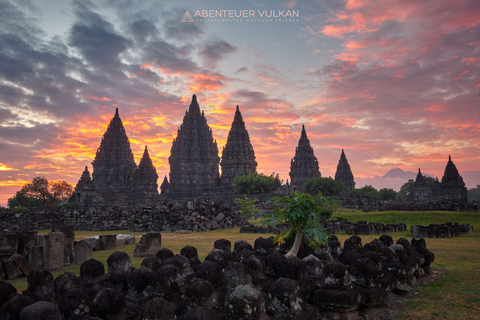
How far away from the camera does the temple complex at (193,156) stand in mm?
65750

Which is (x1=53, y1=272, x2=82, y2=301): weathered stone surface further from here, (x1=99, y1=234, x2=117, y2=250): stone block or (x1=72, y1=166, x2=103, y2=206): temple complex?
(x1=72, y1=166, x2=103, y2=206): temple complex

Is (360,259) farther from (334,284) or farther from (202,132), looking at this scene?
(202,132)

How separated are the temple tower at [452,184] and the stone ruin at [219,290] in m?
63.0

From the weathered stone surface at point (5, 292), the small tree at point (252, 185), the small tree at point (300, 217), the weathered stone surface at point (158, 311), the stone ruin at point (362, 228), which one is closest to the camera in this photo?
the weathered stone surface at point (158, 311)

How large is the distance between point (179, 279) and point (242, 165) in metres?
53.3

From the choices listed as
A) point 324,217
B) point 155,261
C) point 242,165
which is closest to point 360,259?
point 155,261

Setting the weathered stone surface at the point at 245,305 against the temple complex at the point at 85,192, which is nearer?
the weathered stone surface at the point at 245,305

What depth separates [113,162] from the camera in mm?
64750

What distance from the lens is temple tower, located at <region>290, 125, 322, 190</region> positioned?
237ft

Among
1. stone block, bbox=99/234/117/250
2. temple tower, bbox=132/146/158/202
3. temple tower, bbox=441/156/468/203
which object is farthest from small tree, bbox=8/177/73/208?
temple tower, bbox=441/156/468/203

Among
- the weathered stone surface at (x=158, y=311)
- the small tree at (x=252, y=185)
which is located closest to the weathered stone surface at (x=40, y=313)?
the weathered stone surface at (x=158, y=311)

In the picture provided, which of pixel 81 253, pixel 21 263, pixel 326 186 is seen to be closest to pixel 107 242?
pixel 81 253

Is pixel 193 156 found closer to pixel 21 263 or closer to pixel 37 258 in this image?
pixel 37 258

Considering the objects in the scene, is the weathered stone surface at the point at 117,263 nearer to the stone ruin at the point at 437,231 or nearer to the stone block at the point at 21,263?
the stone block at the point at 21,263
